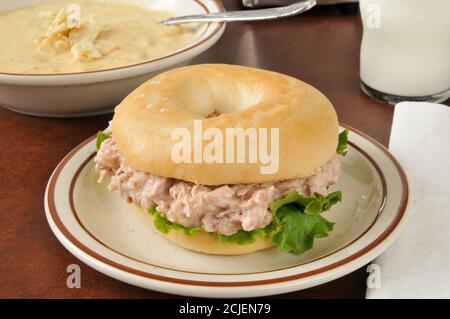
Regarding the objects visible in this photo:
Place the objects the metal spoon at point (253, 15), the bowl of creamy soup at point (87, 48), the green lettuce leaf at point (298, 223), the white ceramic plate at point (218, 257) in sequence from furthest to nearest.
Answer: the metal spoon at point (253, 15)
the bowl of creamy soup at point (87, 48)
the green lettuce leaf at point (298, 223)
the white ceramic plate at point (218, 257)

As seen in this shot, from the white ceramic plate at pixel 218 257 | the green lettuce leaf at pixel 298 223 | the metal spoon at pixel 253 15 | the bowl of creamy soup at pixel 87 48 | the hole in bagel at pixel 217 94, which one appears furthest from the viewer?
the metal spoon at pixel 253 15

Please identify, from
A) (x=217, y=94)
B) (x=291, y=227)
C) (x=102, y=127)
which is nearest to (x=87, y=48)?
(x=102, y=127)

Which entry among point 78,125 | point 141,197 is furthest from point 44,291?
point 78,125

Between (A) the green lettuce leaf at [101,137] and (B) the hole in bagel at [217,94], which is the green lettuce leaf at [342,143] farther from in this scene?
(A) the green lettuce leaf at [101,137]

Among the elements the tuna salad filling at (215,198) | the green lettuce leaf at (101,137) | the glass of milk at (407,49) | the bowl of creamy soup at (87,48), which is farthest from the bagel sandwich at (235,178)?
the glass of milk at (407,49)

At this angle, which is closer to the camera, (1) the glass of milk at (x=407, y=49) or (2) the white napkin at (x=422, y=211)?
(2) the white napkin at (x=422, y=211)

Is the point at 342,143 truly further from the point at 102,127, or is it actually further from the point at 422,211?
the point at 102,127

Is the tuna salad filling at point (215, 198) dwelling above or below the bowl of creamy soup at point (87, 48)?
above

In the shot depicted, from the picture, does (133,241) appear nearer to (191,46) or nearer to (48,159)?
(48,159)
